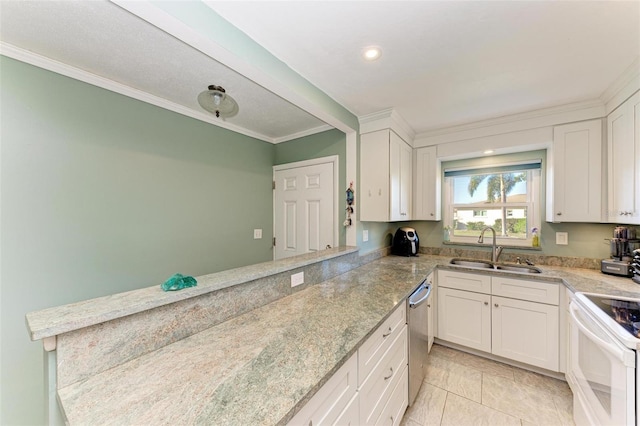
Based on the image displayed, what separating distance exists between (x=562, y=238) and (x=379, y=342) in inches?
96.2

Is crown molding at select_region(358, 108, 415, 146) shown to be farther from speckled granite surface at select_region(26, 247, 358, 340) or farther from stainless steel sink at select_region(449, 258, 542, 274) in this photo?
speckled granite surface at select_region(26, 247, 358, 340)

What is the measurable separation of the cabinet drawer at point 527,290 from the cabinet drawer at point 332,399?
1856 mm

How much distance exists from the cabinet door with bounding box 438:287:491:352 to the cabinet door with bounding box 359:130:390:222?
1.07 meters

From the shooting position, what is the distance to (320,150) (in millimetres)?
2621

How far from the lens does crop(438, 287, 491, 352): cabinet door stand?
220 cm

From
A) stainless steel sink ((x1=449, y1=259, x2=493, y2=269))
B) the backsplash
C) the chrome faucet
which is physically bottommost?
stainless steel sink ((x1=449, y1=259, x2=493, y2=269))

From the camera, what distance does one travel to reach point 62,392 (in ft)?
2.36

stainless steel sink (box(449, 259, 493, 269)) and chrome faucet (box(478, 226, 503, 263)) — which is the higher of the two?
chrome faucet (box(478, 226, 503, 263))

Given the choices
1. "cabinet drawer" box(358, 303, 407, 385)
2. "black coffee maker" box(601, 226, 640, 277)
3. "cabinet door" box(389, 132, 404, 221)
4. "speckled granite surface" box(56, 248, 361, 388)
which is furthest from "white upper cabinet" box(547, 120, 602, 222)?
"speckled granite surface" box(56, 248, 361, 388)

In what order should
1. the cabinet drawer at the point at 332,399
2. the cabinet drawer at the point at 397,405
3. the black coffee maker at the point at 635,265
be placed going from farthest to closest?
the black coffee maker at the point at 635,265 < the cabinet drawer at the point at 397,405 < the cabinet drawer at the point at 332,399

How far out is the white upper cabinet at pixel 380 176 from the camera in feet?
7.36

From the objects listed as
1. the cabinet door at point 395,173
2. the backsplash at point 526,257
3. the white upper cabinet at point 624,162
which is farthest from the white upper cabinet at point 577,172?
the cabinet door at point 395,173

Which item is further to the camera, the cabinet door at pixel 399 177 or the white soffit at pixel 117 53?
the cabinet door at pixel 399 177

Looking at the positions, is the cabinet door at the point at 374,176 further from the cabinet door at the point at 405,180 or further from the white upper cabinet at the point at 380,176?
the cabinet door at the point at 405,180
